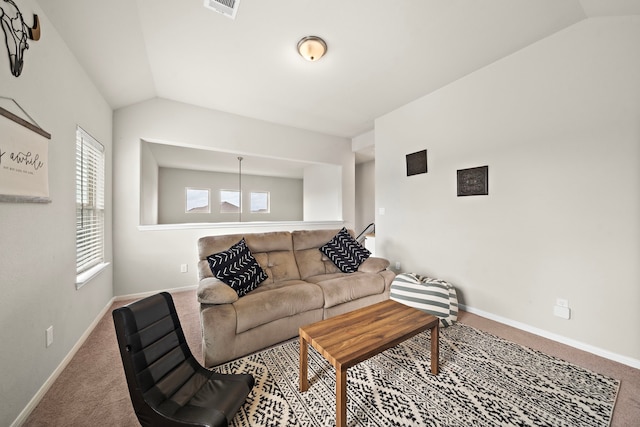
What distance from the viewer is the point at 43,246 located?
5.37 ft

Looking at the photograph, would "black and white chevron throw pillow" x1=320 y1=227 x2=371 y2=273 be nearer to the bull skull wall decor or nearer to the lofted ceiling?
the lofted ceiling

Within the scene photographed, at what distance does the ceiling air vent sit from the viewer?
1.87 metres

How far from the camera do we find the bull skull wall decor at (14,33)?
1.28 meters

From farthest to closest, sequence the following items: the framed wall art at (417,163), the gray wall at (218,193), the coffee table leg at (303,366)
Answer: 1. the gray wall at (218,193)
2. the framed wall art at (417,163)
3. the coffee table leg at (303,366)

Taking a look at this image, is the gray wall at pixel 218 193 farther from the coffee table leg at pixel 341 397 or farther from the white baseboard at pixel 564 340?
the coffee table leg at pixel 341 397

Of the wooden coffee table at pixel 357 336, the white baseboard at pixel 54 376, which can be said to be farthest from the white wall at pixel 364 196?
the white baseboard at pixel 54 376

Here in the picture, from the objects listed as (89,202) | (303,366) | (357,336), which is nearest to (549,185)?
(357,336)

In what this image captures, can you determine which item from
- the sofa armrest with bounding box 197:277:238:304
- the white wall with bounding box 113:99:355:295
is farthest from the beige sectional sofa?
the white wall with bounding box 113:99:355:295

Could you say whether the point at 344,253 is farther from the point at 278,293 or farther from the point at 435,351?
the point at 435,351

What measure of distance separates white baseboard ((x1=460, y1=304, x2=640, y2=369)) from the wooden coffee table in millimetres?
1434

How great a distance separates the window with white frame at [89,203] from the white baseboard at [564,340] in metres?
4.05

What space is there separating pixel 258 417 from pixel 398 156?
11.6 ft

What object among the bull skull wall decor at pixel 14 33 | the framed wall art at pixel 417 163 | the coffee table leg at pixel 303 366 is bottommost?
the coffee table leg at pixel 303 366

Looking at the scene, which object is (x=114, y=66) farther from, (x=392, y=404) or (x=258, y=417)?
(x=392, y=404)
